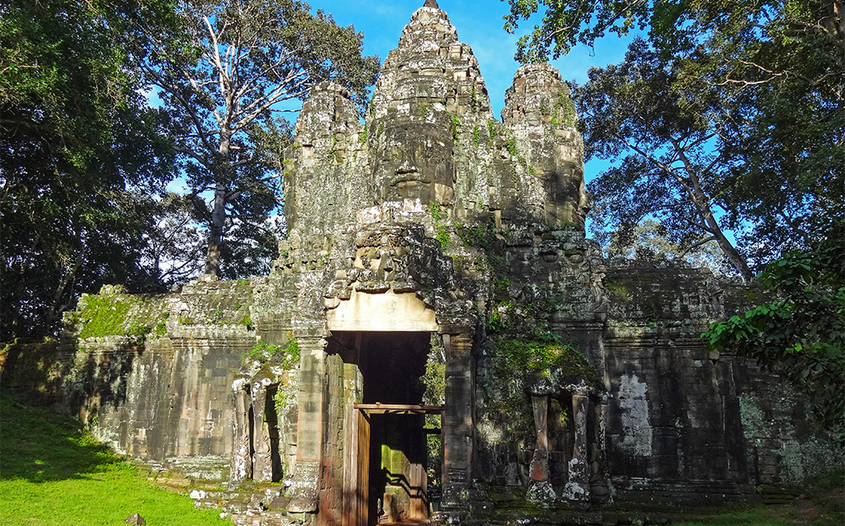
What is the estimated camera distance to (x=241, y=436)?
10.4m

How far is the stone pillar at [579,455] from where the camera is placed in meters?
8.48

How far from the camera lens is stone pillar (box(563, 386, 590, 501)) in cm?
848

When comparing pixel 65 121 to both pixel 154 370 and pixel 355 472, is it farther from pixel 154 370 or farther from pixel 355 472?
pixel 355 472

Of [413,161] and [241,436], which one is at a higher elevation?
[413,161]

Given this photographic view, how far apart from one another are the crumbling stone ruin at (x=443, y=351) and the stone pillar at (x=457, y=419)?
3 cm

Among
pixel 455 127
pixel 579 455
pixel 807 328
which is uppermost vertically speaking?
pixel 455 127

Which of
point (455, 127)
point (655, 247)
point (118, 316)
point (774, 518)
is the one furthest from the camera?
point (655, 247)

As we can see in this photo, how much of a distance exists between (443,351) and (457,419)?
13.8ft

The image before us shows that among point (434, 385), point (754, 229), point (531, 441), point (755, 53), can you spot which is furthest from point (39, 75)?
point (754, 229)

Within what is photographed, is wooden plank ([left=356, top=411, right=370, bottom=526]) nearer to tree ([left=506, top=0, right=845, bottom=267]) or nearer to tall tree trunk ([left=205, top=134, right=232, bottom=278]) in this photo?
tree ([left=506, top=0, right=845, bottom=267])

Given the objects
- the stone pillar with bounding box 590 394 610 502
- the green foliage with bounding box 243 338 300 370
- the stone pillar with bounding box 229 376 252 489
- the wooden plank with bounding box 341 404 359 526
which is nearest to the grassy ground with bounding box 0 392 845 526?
the stone pillar with bounding box 229 376 252 489

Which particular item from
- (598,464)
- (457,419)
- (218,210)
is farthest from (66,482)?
(218,210)

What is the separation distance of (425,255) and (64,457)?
10.6 m

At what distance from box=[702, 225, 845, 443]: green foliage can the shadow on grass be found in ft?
42.7
